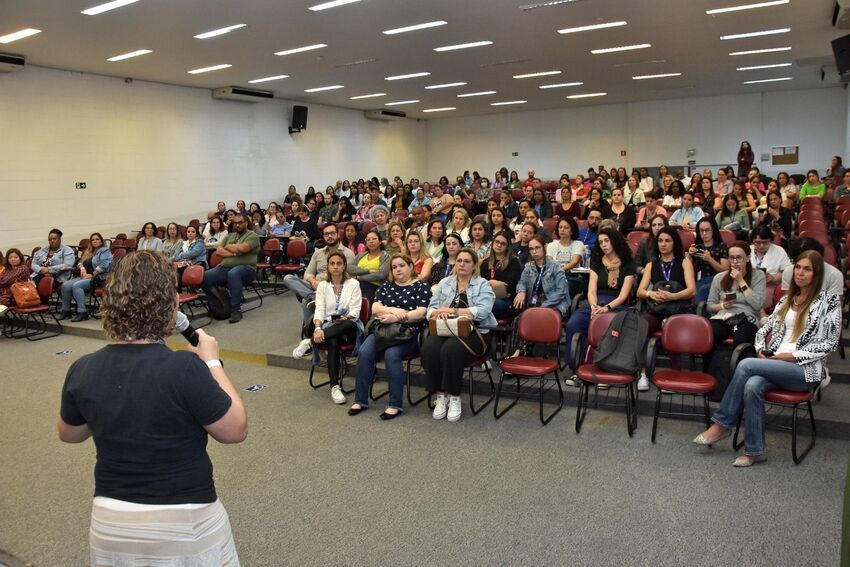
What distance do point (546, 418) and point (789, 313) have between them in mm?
1667

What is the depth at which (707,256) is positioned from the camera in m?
5.28

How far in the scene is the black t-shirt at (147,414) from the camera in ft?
4.84

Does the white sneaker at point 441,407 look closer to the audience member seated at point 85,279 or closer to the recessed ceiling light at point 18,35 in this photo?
the audience member seated at point 85,279

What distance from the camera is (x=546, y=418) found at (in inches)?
175

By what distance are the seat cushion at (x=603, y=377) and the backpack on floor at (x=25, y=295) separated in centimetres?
734

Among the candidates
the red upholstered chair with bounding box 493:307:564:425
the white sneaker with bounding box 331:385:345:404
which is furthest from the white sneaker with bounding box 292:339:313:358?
the red upholstered chair with bounding box 493:307:564:425

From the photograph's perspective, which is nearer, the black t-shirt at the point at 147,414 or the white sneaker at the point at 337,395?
the black t-shirt at the point at 147,414

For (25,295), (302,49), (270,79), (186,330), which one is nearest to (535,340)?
(186,330)

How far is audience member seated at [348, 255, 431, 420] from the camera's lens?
4.69 meters

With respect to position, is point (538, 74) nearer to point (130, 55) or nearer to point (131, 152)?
point (130, 55)

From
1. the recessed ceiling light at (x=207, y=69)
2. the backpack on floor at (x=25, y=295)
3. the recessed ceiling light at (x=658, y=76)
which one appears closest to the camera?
the backpack on floor at (x=25, y=295)

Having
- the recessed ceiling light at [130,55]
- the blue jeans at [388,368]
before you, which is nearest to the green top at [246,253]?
the recessed ceiling light at [130,55]

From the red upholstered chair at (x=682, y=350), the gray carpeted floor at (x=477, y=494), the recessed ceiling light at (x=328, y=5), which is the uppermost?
the recessed ceiling light at (x=328, y=5)

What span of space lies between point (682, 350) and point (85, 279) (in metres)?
8.14
